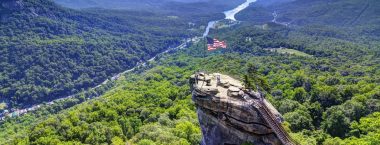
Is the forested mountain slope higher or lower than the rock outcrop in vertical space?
lower

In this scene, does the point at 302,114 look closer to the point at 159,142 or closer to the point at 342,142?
the point at 342,142

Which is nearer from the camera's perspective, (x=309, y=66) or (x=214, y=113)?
(x=214, y=113)

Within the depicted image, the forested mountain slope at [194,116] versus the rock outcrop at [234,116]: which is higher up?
the rock outcrop at [234,116]

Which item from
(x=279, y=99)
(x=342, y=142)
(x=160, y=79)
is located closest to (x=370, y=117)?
(x=342, y=142)

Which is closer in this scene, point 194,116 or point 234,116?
point 234,116

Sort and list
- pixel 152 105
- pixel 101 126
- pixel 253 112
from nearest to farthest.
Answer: pixel 253 112 < pixel 101 126 < pixel 152 105

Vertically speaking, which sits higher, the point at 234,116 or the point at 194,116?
the point at 234,116

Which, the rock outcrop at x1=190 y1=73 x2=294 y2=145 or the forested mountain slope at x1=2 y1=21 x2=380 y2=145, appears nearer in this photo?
the rock outcrop at x1=190 y1=73 x2=294 y2=145

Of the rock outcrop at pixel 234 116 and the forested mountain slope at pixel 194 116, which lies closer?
the rock outcrop at pixel 234 116
